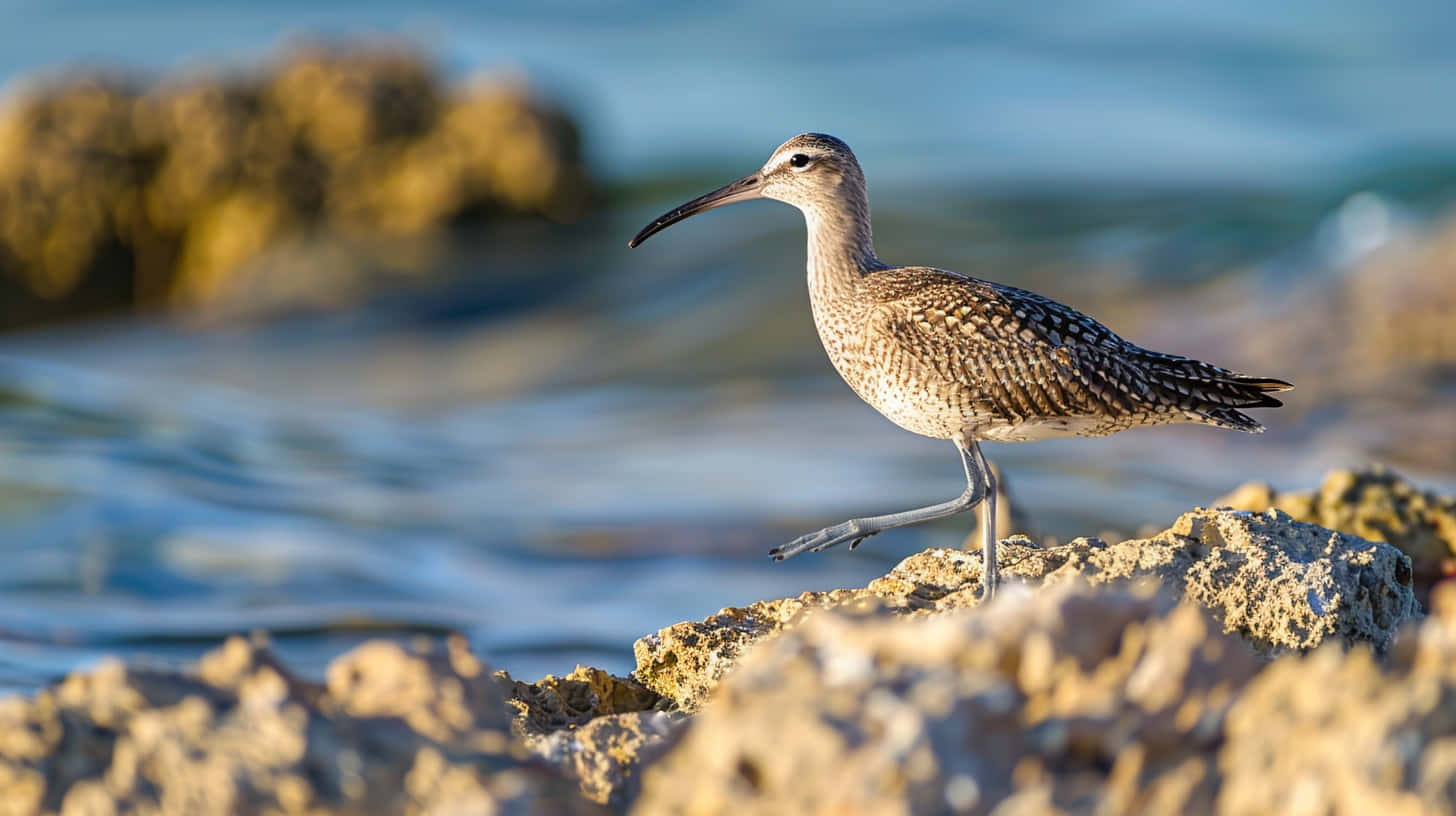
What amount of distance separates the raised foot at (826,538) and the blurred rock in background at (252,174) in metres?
14.8

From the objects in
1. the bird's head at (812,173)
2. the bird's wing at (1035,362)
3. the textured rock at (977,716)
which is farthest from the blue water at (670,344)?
the textured rock at (977,716)

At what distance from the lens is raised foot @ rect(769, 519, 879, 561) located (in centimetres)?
548

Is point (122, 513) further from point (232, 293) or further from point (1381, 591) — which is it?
point (1381, 591)

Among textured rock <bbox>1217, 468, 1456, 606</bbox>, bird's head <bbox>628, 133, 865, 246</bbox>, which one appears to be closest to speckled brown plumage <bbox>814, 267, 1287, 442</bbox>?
bird's head <bbox>628, 133, 865, 246</bbox>

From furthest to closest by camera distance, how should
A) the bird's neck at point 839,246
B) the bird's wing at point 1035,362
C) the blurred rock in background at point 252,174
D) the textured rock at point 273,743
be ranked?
the blurred rock in background at point 252,174 < the bird's neck at point 839,246 < the bird's wing at point 1035,362 < the textured rock at point 273,743

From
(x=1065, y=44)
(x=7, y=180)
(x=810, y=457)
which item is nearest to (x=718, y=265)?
(x=810, y=457)

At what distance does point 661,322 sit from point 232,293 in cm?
535

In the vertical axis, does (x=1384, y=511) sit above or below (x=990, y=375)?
below

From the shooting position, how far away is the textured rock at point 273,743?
2705 mm

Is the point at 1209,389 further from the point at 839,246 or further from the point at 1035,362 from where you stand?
the point at 839,246

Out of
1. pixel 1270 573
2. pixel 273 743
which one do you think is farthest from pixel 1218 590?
pixel 273 743

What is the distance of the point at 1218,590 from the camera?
438 cm

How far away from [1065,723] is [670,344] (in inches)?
652

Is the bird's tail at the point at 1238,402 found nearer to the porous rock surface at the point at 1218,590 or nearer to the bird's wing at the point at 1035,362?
the bird's wing at the point at 1035,362
